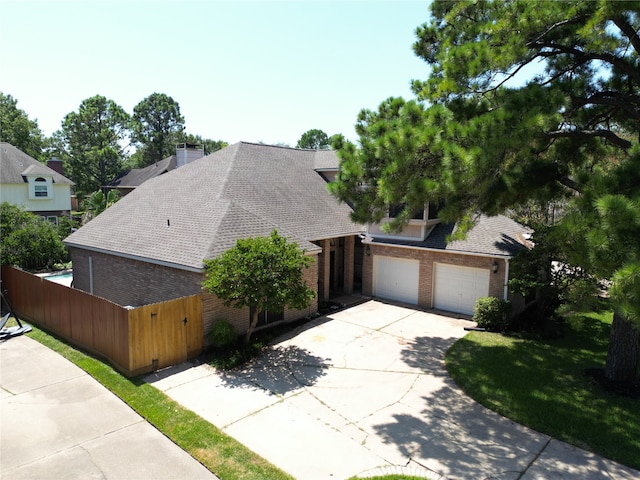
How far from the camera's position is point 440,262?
53.2 feet

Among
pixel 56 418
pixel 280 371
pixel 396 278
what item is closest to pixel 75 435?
pixel 56 418

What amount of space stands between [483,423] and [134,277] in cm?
1127

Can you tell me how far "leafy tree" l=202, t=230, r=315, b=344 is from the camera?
10.6 m

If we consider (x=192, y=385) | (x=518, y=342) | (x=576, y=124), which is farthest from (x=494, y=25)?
(x=192, y=385)

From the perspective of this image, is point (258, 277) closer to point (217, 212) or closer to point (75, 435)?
point (217, 212)

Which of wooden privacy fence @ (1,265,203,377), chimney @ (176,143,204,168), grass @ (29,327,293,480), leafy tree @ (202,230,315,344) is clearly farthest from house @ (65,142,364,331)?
chimney @ (176,143,204,168)

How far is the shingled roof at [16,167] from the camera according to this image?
31.1 m

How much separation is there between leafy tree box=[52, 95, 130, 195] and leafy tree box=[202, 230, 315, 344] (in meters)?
53.0

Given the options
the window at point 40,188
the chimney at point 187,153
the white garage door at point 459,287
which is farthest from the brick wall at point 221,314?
the window at point 40,188

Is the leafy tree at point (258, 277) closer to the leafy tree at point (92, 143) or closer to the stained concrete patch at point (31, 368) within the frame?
the stained concrete patch at point (31, 368)

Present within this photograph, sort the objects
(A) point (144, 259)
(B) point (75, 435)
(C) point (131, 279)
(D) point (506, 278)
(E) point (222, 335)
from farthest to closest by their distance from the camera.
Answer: (D) point (506, 278) → (C) point (131, 279) → (A) point (144, 259) → (E) point (222, 335) → (B) point (75, 435)

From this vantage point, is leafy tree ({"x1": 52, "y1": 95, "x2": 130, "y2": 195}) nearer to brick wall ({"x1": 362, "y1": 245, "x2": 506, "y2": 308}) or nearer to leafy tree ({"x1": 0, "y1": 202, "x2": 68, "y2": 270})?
leafy tree ({"x1": 0, "y1": 202, "x2": 68, "y2": 270})

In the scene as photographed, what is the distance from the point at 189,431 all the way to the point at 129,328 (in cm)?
332

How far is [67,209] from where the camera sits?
3481 centimetres
